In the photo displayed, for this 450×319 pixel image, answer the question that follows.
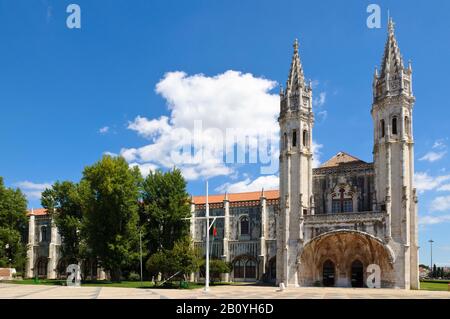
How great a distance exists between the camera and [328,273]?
52031 mm

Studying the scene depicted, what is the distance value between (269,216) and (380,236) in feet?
51.8

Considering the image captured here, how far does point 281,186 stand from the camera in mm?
54188

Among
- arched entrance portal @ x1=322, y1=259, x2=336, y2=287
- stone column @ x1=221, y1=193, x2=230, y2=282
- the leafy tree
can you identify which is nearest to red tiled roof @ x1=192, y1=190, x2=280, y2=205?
stone column @ x1=221, y1=193, x2=230, y2=282

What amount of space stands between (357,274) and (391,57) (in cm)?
2182

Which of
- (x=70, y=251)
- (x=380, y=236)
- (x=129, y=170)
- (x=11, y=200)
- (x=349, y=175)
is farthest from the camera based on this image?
(x=11, y=200)

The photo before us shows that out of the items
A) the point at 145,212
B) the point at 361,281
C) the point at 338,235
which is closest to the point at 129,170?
the point at 145,212

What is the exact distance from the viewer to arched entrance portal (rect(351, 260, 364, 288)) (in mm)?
50500

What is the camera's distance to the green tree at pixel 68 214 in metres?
61.2

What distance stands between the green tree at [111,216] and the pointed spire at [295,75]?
20031mm

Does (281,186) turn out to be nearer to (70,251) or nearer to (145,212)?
(145,212)

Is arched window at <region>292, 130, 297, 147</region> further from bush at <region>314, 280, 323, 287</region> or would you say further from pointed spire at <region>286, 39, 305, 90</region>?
bush at <region>314, 280, 323, 287</region>

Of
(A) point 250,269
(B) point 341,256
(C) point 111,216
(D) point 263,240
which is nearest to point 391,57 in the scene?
(B) point 341,256

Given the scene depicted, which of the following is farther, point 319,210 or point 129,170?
point 129,170

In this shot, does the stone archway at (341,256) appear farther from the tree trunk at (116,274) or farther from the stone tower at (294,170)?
the tree trunk at (116,274)
